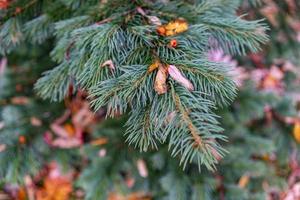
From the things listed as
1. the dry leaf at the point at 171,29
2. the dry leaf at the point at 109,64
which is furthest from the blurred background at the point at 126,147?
the dry leaf at the point at 109,64

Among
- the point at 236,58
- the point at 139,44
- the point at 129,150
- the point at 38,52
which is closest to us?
the point at 139,44

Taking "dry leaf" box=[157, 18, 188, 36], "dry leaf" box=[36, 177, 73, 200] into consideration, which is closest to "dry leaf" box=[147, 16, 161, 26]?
"dry leaf" box=[157, 18, 188, 36]

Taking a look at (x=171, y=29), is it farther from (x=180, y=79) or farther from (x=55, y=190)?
(x=55, y=190)

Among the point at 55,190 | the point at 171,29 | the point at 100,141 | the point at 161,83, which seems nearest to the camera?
the point at 161,83

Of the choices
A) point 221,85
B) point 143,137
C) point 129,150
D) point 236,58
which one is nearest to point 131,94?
point 143,137

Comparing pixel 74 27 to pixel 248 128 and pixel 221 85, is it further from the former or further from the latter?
pixel 248 128

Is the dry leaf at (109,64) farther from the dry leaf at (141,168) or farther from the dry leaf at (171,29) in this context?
the dry leaf at (141,168)

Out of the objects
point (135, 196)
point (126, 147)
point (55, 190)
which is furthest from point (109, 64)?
point (55, 190)

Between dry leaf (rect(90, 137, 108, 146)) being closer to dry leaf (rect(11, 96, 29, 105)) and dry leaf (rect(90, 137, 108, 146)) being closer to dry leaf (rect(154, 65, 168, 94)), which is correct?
dry leaf (rect(11, 96, 29, 105))
